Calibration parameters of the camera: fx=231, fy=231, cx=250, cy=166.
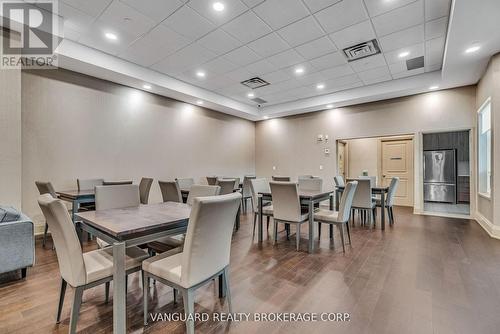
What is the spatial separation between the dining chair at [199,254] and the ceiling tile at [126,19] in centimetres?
314

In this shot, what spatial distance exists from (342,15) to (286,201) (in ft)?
→ 8.89

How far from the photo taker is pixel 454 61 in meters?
4.07

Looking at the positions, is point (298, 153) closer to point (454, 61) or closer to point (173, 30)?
point (454, 61)

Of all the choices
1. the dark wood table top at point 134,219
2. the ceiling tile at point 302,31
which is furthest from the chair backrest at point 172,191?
the ceiling tile at point 302,31

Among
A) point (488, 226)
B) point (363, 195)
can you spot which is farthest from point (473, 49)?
point (488, 226)

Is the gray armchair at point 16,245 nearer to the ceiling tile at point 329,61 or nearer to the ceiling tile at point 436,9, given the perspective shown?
the ceiling tile at point 329,61

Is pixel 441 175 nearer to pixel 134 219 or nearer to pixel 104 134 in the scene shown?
pixel 134 219

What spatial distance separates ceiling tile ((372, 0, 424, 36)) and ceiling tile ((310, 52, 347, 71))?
2.75 feet

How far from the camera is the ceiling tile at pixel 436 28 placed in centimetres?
333

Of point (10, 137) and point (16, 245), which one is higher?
point (10, 137)

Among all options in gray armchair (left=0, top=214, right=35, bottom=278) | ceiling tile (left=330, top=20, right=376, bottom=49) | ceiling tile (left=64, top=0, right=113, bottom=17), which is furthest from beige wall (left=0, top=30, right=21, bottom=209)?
ceiling tile (left=330, top=20, right=376, bottom=49)

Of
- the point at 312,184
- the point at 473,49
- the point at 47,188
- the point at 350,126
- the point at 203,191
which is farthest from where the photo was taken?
the point at 350,126

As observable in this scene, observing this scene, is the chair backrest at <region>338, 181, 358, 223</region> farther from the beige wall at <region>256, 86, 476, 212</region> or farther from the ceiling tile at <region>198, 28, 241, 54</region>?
the beige wall at <region>256, 86, 476, 212</region>

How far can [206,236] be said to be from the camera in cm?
152
